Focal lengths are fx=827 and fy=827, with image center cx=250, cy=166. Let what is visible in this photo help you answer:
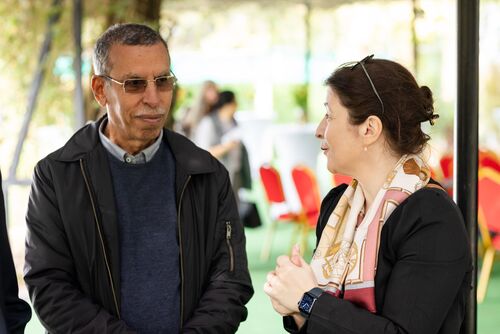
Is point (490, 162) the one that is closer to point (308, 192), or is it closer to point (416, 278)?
point (308, 192)

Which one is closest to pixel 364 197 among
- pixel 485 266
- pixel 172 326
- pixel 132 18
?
pixel 172 326

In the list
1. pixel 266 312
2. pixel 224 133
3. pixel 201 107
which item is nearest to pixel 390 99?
pixel 266 312

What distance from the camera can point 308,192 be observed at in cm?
808

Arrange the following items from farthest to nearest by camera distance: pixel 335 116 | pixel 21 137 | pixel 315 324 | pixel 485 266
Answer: pixel 21 137
pixel 485 266
pixel 335 116
pixel 315 324

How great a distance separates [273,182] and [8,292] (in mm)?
6078

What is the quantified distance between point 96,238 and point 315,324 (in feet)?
2.61

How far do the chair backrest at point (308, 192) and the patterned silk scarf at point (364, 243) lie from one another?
5846mm

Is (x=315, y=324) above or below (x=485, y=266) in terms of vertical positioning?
above

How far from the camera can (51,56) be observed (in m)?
7.99

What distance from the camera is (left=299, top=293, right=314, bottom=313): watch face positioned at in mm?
2004

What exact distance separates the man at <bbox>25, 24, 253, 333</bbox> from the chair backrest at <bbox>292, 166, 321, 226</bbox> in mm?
5423

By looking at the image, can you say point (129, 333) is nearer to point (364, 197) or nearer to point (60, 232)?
point (60, 232)

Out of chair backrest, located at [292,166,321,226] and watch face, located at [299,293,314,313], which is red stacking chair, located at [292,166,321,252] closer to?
chair backrest, located at [292,166,321,226]

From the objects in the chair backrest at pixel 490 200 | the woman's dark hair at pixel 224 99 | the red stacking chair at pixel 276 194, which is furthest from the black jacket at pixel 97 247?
the woman's dark hair at pixel 224 99
